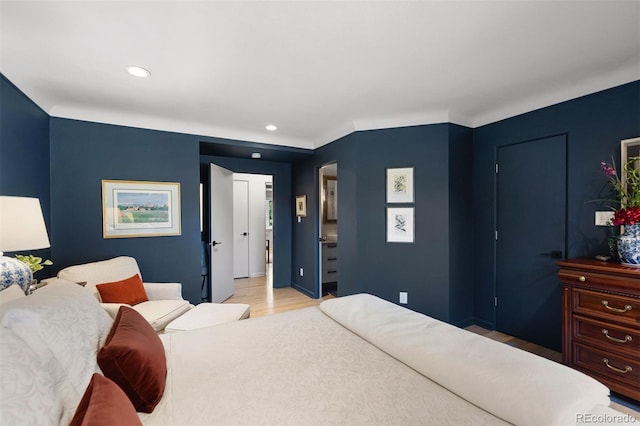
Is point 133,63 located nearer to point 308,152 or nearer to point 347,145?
point 347,145

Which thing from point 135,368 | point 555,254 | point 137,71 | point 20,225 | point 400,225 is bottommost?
point 135,368

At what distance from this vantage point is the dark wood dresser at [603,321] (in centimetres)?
186

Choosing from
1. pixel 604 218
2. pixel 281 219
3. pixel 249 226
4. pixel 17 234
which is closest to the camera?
pixel 17 234

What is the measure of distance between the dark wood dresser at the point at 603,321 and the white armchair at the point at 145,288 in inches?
125

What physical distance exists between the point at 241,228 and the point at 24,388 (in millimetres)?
5113

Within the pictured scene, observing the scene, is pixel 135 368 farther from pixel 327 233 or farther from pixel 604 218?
pixel 327 233

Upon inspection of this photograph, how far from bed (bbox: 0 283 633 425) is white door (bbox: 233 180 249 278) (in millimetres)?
4256

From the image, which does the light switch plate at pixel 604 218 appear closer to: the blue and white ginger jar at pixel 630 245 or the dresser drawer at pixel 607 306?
the blue and white ginger jar at pixel 630 245

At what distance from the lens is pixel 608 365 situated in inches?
77.5

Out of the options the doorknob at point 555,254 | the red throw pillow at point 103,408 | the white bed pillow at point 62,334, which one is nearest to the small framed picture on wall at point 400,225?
the doorknob at point 555,254

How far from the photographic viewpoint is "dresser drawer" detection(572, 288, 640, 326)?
6.13 ft

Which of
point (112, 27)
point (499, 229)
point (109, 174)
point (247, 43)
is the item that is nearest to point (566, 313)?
point (499, 229)

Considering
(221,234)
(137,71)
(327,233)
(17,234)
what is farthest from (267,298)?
(137,71)

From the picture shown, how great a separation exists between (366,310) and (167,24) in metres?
2.07
